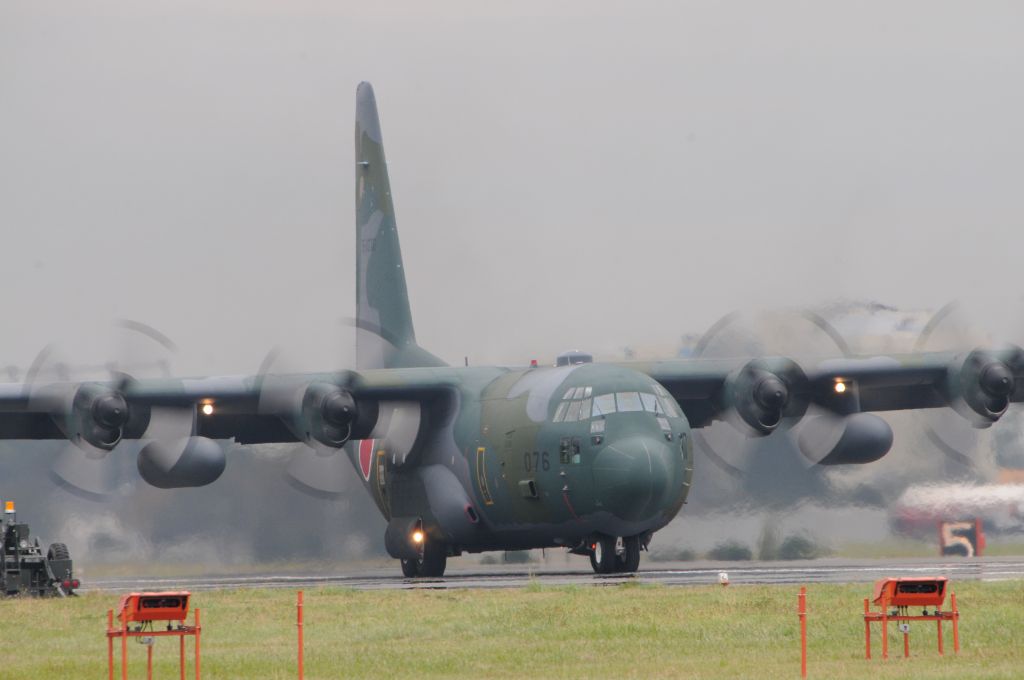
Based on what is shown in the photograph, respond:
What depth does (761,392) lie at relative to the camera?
34438 mm

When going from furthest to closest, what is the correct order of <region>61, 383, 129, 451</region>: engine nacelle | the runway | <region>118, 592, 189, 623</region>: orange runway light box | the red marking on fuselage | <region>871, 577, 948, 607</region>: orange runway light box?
the red marking on fuselage → <region>61, 383, 129, 451</region>: engine nacelle → the runway → <region>871, 577, 948, 607</region>: orange runway light box → <region>118, 592, 189, 623</region>: orange runway light box

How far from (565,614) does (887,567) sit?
40.6ft

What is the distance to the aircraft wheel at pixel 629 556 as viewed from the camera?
32219 millimetres

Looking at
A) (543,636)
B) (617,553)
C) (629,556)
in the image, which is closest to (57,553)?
(617,553)

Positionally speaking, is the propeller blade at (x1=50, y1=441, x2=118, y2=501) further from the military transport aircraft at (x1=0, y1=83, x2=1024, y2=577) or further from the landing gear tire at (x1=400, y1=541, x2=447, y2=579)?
the landing gear tire at (x1=400, y1=541, x2=447, y2=579)

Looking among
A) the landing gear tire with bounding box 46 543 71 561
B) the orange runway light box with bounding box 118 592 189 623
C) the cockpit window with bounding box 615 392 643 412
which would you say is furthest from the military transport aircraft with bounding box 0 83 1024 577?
the orange runway light box with bounding box 118 592 189 623

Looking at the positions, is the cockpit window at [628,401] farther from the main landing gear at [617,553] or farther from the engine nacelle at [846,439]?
the engine nacelle at [846,439]

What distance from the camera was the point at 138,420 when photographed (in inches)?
1341

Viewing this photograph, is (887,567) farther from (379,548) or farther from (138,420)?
(138,420)

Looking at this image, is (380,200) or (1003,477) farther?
(380,200)

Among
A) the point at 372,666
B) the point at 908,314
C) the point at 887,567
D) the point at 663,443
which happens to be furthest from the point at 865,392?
the point at 372,666

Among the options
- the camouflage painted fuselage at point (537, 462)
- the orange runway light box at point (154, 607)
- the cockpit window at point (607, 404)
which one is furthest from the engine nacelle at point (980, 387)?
the orange runway light box at point (154, 607)

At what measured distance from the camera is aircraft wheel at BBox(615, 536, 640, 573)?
106ft

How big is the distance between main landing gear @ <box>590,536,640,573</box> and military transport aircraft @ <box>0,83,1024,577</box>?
37 millimetres
